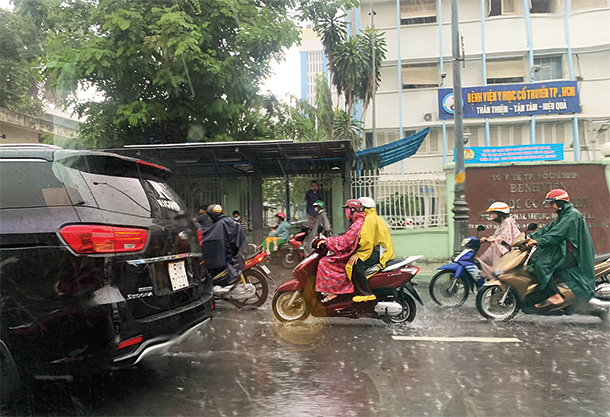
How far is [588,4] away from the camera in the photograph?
19125mm

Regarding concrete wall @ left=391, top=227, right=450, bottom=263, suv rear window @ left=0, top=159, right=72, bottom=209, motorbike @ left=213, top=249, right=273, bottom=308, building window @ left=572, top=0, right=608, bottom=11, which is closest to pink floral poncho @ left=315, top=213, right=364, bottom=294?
motorbike @ left=213, top=249, right=273, bottom=308

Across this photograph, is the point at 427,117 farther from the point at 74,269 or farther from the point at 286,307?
the point at 74,269

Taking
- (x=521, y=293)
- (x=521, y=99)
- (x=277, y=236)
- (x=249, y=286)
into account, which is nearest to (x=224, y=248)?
(x=249, y=286)

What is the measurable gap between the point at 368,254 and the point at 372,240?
17 centimetres

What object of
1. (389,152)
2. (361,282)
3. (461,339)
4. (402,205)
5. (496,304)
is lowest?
(461,339)

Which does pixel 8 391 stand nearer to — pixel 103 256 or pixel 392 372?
pixel 103 256

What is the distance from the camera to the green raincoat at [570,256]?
543 centimetres

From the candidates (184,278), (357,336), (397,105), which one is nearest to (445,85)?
(397,105)

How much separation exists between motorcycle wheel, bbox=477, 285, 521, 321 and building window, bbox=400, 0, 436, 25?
17.3m

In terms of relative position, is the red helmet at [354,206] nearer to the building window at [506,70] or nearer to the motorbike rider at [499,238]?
the motorbike rider at [499,238]

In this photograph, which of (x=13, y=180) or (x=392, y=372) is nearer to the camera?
(x=13, y=180)

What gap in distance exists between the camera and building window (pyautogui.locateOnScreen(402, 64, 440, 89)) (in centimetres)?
2055

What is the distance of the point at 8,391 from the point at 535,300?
5423 millimetres

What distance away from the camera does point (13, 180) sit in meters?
3.05
